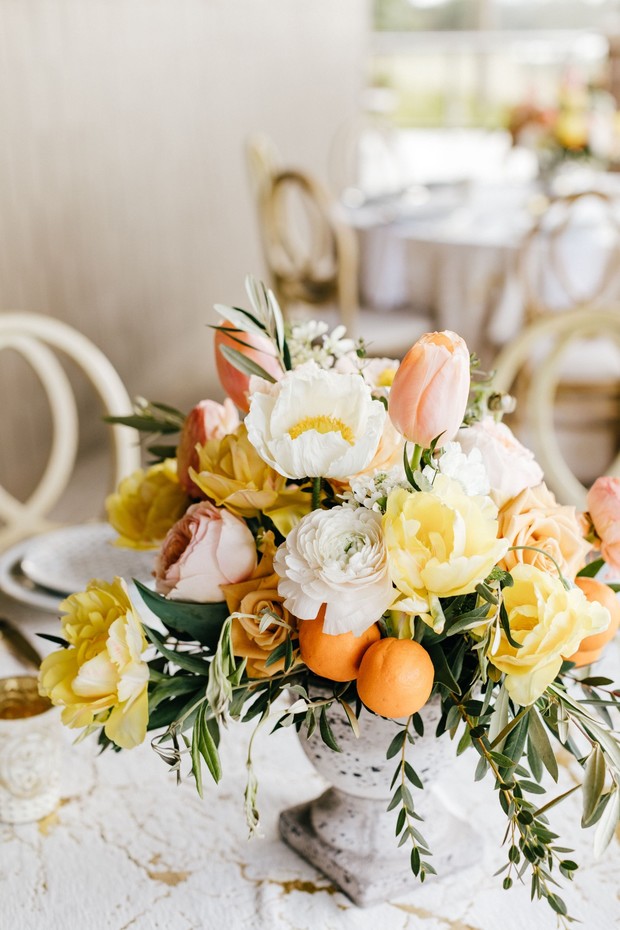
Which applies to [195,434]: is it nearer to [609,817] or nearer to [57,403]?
[609,817]

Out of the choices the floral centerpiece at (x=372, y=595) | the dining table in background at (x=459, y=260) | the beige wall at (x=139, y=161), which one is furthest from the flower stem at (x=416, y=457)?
the beige wall at (x=139, y=161)

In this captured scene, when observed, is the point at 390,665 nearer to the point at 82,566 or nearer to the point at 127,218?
the point at 82,566

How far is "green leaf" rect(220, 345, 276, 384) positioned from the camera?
69 cm

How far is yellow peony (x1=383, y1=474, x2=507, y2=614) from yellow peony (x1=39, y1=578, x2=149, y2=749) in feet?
0.55

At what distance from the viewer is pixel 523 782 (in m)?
→ 0.60

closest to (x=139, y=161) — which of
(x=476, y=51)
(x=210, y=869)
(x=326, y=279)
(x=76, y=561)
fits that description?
(x=326, y=279)

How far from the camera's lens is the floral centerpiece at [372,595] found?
0.58 m

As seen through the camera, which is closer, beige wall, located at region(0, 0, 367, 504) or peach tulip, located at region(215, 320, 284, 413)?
peach tulip, located at region(215, 320, 284, 413)

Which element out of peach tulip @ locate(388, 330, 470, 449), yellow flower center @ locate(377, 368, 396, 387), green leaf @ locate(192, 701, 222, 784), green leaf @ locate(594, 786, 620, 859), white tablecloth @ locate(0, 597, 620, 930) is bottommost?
white tablecloth @ locate(0, 597, 620, 930)

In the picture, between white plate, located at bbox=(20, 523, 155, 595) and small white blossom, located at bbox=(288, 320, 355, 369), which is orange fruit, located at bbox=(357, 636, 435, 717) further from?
white plate, located at bbox=(20, 523, 155, 595)

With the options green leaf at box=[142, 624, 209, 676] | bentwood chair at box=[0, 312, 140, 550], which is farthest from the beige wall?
green leaf at box=[142, 624, 209, 676]

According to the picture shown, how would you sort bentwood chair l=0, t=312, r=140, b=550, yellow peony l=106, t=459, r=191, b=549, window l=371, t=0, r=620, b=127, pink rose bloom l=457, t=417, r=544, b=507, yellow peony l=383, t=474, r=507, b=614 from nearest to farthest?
yellow peony l=383, t=474, r=507, b=614 < pink rose bloom l=457, t=417, r=544, b=507 < yellow peony l=106, t=459, r=191, b=549 < bentwood chair l=0, t=312, r=140, b=550 < window l=371, t=0, r=620, b=127

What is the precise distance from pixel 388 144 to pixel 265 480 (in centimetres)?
451

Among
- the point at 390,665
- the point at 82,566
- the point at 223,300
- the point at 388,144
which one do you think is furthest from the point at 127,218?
the point at 390,665
